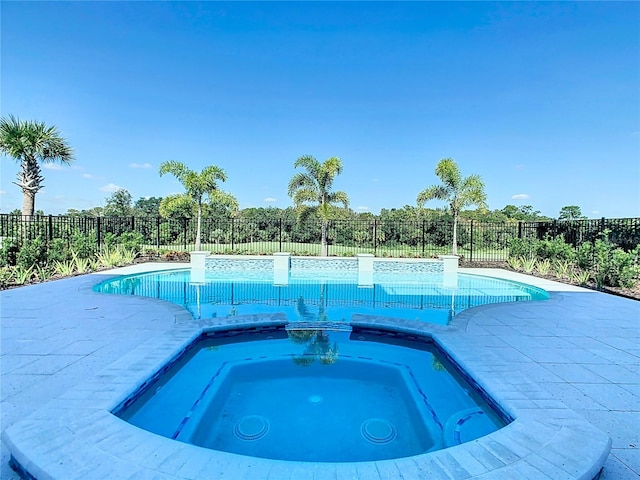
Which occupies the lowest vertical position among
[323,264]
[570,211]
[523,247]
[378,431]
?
[378,431]

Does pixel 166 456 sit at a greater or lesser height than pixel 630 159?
lesser

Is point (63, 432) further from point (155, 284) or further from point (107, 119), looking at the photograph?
point (107, 119)

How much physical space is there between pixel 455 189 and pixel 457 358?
1156cm

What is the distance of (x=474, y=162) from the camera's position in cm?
1527

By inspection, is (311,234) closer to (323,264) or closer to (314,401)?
(323,264)

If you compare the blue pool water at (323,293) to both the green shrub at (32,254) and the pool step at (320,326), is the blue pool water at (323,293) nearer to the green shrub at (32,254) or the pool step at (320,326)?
the pool step at (320,326)

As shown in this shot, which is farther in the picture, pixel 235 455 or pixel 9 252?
pixel 9 252

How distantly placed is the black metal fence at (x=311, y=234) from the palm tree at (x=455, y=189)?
3.41 ft

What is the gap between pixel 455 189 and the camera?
14.0 meters

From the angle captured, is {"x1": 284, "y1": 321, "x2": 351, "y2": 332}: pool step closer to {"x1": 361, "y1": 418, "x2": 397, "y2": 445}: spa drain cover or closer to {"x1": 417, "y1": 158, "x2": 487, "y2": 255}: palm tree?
{"x1": 361, "y1": 418, "x2": 397, "y2": 445}: spa drain cover

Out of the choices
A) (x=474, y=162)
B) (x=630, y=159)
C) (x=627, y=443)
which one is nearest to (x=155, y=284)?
(x=627, y=443)

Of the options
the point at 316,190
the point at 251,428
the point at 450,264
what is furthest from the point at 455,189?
the point at 251,428

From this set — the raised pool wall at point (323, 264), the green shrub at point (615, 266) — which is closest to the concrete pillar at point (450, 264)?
the raised pool wall at point (323, 264)

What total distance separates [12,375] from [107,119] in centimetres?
1299
